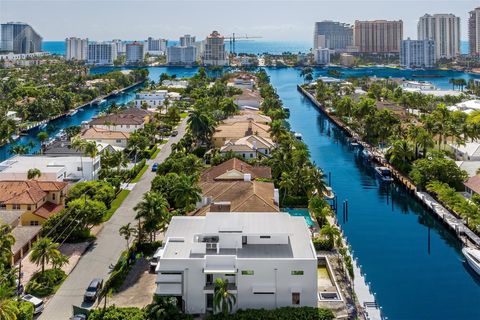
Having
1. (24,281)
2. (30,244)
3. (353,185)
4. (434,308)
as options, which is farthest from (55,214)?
(353,185)

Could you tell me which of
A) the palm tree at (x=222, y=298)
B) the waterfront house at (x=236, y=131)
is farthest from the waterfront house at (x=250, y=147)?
the palm tree at (x=222, y=298)

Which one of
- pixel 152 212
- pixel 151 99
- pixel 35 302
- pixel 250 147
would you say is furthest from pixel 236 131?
pixel 35 302

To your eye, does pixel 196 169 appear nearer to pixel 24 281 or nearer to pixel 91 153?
pixel 91 153

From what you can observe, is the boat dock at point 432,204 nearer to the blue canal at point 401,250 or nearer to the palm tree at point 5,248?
the blue canal at point 401,250

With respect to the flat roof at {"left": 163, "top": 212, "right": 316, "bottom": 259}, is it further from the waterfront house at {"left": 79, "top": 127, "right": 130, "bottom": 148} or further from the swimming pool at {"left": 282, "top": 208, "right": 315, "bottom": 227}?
the waterfront house at {"left": 79, "top": 127, "right": 130, "bottom": 148}

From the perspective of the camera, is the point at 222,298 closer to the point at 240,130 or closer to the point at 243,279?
the point at 243,279
